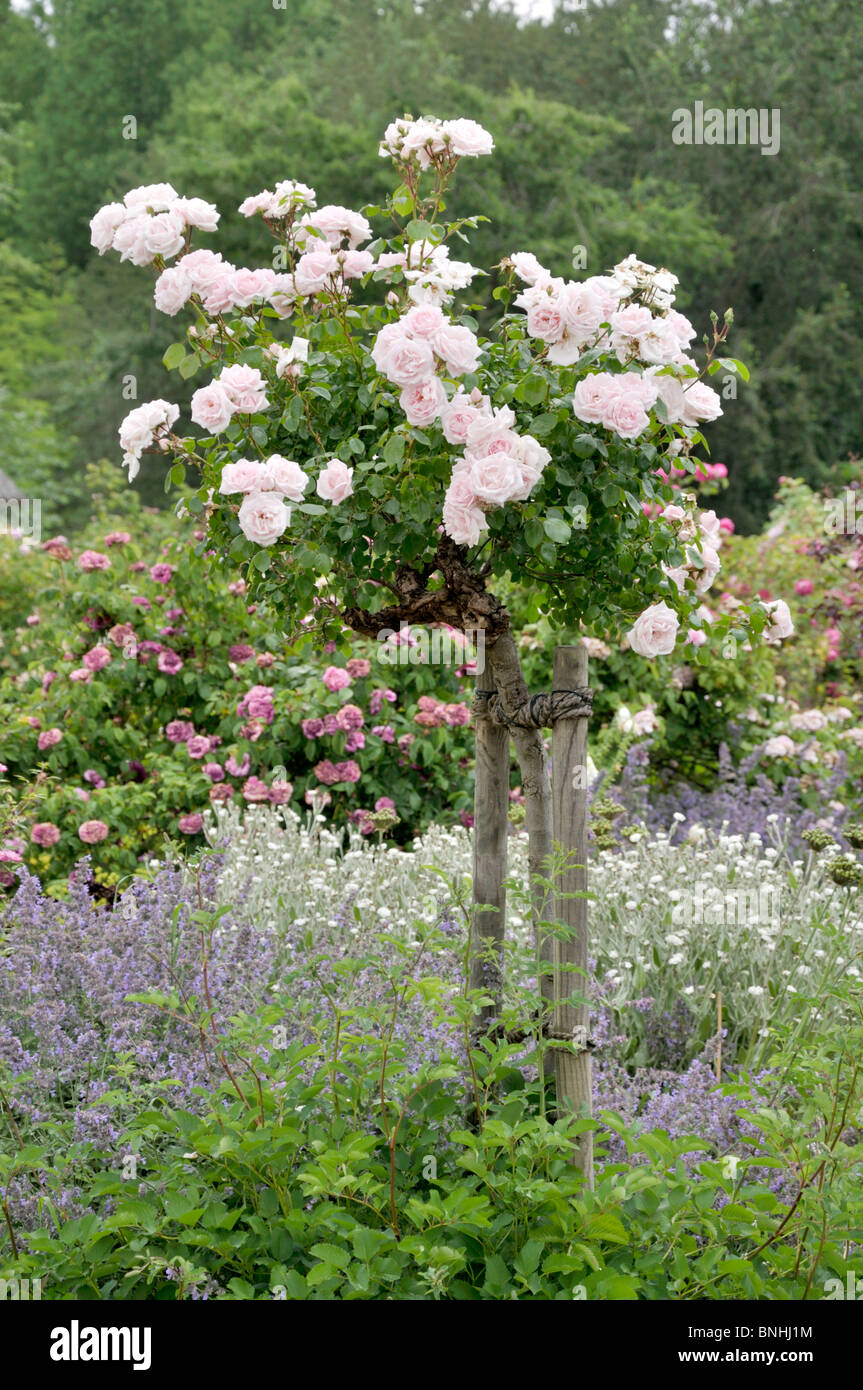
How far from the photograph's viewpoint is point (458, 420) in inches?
84.0

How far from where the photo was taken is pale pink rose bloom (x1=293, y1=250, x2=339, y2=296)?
7.82ft

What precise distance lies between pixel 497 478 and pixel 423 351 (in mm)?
254

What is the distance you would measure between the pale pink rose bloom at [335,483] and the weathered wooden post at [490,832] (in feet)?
2.31

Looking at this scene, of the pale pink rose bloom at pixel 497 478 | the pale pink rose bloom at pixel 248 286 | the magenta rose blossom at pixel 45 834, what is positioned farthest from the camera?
the magenta rose blossom at pixel 45 834

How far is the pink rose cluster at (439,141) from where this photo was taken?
2326mm

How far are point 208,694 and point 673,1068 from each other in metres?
3.01

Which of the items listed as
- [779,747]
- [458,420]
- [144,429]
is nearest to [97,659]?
[779,747]

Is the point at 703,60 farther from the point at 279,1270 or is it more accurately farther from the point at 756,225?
the point at 279,1270

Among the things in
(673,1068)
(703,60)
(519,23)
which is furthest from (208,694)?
(519,23)

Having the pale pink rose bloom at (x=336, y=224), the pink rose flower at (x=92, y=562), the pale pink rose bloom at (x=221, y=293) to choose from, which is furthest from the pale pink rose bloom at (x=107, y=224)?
the pink rose flower at (x=92, y=562)

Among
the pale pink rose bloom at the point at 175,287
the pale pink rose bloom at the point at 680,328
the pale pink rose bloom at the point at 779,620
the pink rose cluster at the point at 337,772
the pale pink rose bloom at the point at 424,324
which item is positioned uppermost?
the pale pink rose bloom at the point at 175,287

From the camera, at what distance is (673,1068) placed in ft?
12.6

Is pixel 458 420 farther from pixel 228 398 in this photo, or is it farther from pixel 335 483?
pixel 228 398

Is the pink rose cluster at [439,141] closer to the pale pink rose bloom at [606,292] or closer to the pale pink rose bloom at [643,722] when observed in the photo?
the pale pink rose bloom at [606,292]
